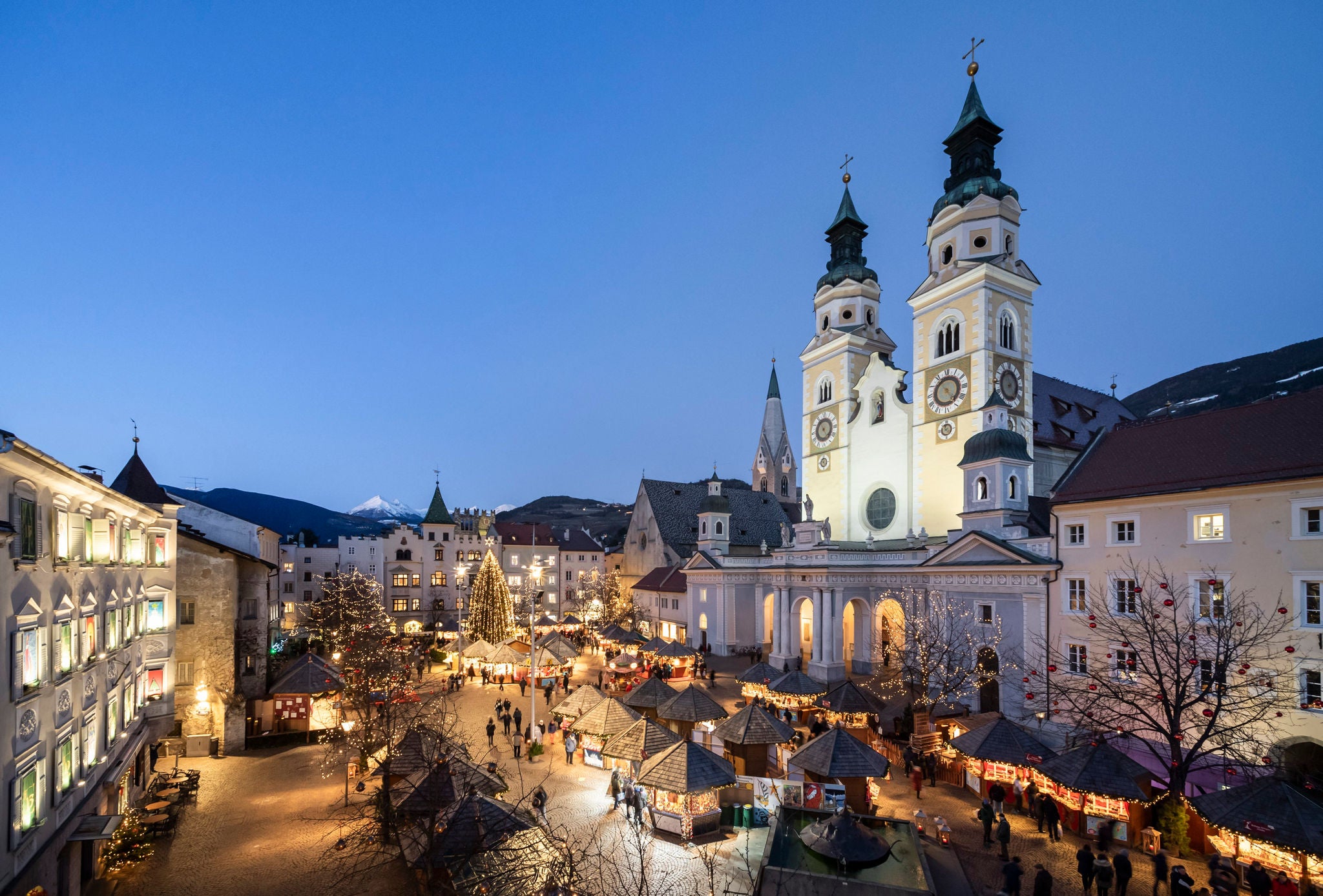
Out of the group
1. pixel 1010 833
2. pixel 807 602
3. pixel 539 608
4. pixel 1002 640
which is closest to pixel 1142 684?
pixel 1002 640

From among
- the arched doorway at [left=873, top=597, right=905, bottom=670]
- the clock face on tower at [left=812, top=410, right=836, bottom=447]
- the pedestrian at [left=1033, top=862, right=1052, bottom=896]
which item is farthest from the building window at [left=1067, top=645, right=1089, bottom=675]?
the clock face on tower at [left=812, top=410, right=836, bottom=447]

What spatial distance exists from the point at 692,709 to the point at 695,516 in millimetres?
49025

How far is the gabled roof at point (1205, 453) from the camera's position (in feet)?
67.9

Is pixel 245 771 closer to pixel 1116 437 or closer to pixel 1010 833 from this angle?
pixel 1010 833

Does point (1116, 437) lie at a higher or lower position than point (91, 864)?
higher

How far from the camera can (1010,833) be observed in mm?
17203

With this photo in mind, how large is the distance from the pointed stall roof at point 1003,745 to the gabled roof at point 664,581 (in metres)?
36.9

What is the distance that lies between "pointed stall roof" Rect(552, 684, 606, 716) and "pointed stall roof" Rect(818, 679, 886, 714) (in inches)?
336

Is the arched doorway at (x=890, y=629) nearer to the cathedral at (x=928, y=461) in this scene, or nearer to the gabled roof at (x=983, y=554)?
the cathedral at (x=928, y=461)

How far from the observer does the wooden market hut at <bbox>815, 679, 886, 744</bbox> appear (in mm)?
24734

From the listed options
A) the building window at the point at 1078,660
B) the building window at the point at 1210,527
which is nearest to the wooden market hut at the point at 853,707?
the building window at the point at 1078,660

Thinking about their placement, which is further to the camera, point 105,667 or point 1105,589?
point 1105,589

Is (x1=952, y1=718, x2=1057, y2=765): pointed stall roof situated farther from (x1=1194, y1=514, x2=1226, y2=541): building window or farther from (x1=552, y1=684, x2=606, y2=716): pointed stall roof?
(x1=552, y1=684, x2=606, y2=716): pointed stall roof

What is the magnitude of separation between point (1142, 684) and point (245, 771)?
31.2 meters
